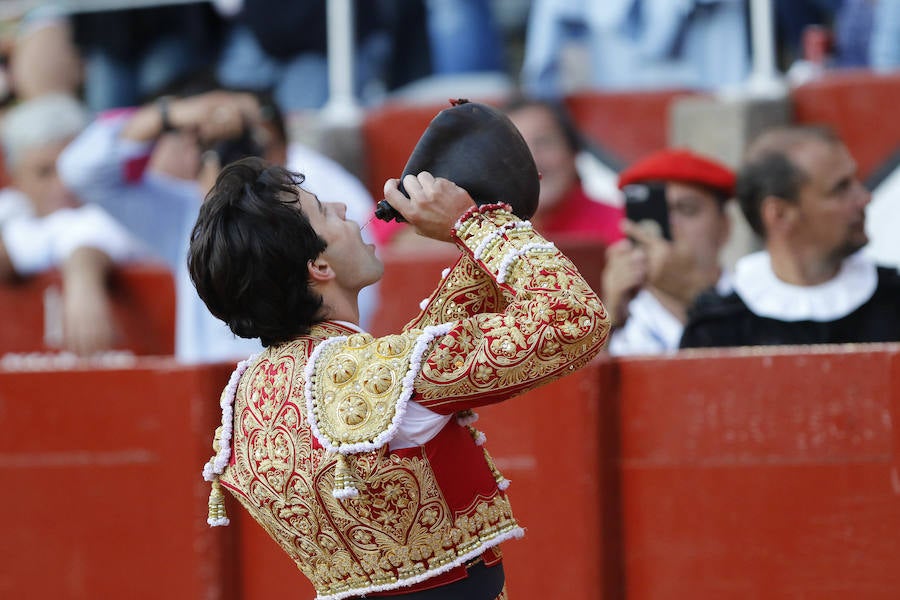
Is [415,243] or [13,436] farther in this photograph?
[415,243]

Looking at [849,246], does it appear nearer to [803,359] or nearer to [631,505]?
[803,359]

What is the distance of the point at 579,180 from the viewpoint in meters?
5.34

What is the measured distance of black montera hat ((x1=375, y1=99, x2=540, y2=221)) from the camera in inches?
95.8

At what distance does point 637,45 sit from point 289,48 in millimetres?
1488

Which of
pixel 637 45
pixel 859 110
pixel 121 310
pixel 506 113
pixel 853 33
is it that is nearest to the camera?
pixel 506 113

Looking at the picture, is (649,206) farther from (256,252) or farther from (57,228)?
(57,228)

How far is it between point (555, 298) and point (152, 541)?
2689 millimetres

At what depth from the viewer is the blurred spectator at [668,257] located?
4.47 meters

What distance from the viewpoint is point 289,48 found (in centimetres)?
652

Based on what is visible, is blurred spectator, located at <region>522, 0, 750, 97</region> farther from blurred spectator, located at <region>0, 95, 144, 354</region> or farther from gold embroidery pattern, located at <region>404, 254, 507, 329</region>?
gold embroidery pattern, located at <region>404, 254, 507, 329</region>

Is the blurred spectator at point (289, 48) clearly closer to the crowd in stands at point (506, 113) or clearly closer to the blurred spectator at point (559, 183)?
the crowd in stands at point (506, 113)

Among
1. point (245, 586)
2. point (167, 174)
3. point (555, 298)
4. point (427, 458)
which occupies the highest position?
point (555, 298)

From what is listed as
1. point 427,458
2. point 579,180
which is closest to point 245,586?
point 579,180

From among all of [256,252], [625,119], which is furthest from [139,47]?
[256,252]
